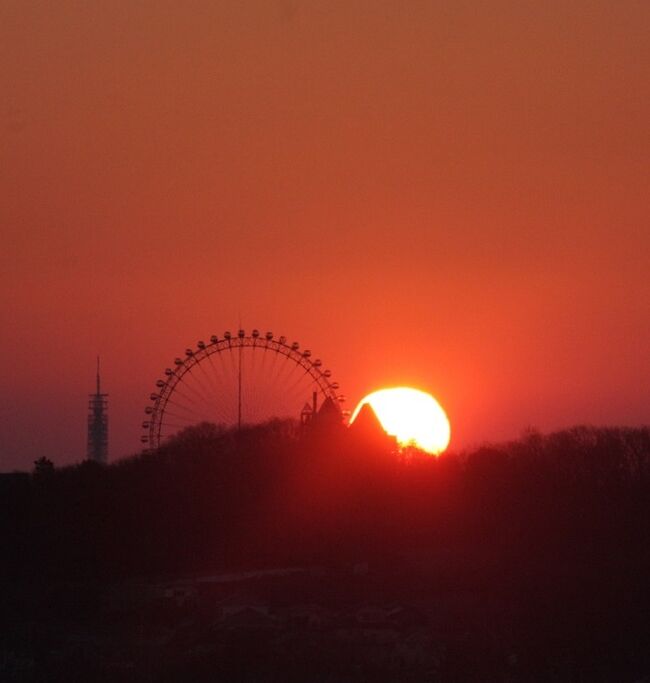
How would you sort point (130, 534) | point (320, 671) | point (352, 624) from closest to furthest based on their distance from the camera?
point (320, 671) → point (352, 624) → point (130, 534)

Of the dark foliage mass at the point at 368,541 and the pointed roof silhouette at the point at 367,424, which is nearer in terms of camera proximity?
the dark foliage mass at the point at 368,541

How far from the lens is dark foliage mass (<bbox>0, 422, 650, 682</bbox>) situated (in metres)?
53.8

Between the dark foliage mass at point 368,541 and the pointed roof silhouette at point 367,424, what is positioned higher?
the pointed roof silhouette at point 367,424

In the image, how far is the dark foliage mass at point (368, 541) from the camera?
53.8m

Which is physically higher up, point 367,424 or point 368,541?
point 367,424

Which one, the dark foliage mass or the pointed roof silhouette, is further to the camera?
the pointed roof silhouette

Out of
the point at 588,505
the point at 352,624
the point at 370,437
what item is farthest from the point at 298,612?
the point at 370,437

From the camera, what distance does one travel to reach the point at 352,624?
193 feet

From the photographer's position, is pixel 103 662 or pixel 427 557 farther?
pixel 427 557

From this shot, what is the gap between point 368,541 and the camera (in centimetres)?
7494

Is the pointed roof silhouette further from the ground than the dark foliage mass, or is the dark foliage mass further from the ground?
the pointed roof silhouette

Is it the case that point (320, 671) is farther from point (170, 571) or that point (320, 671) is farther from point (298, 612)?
point (170, 571)

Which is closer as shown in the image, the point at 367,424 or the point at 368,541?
the point at 368,541

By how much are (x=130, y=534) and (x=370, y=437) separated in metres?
16.3
